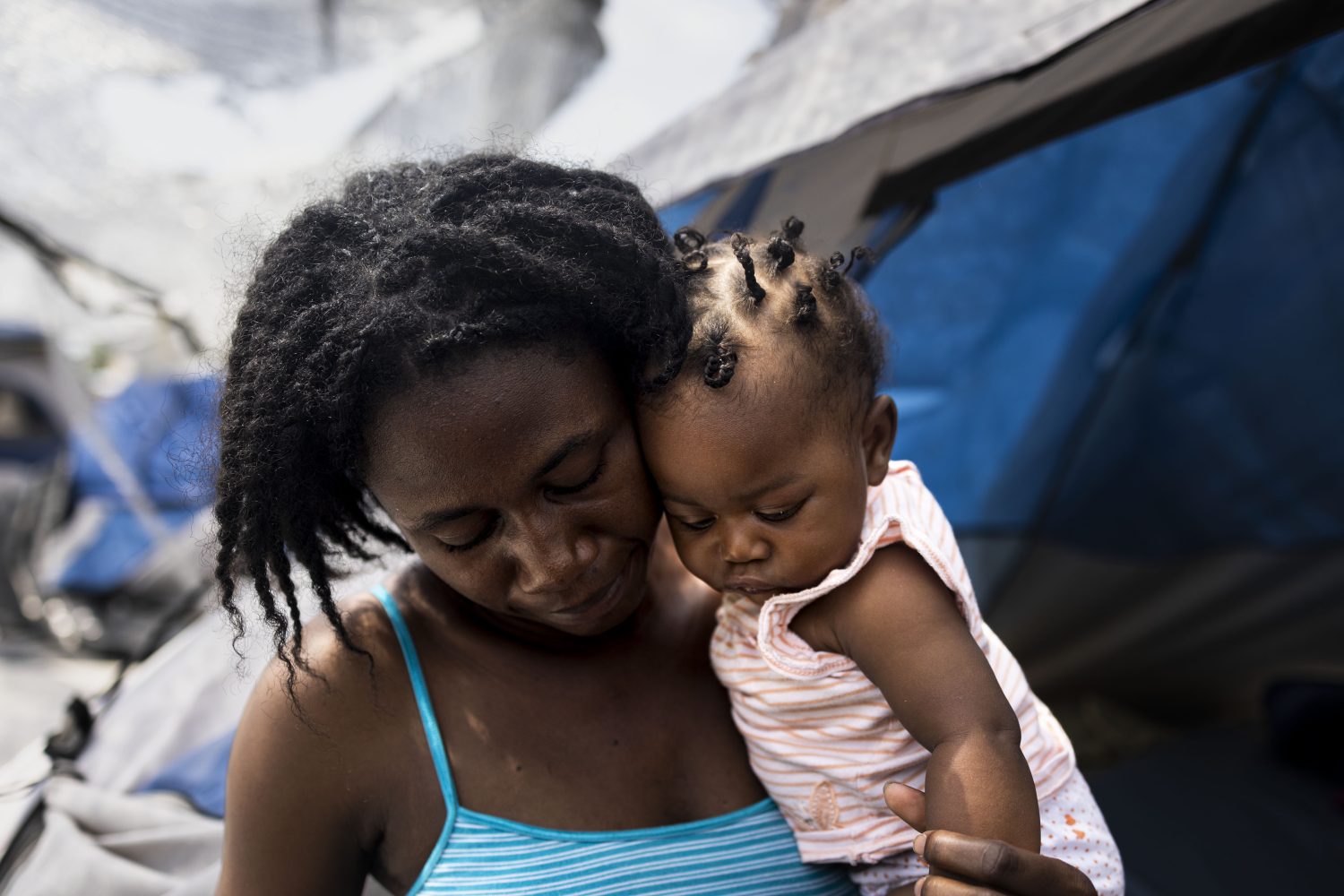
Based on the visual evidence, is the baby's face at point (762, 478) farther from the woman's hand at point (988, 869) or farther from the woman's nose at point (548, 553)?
the woman's hand at point (988, 869)

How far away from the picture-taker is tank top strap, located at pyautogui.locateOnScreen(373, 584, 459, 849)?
105 centimetres

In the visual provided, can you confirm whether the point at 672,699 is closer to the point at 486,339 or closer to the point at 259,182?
the point at 486,339

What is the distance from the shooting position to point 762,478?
1005mm

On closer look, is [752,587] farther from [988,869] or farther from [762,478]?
[988,869]

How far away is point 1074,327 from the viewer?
2338 millimetres

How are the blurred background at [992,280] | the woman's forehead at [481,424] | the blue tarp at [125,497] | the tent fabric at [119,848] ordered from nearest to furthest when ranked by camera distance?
the woman's forehead at [481,424]
the tent fabric at [119,848]
the blurred background at [992,280]
the blue tarp at [125,497]

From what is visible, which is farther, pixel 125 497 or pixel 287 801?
pixel 125 497

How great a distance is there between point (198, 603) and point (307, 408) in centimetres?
141

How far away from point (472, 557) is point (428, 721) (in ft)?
0.65

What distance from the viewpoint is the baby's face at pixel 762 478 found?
39.1 inches

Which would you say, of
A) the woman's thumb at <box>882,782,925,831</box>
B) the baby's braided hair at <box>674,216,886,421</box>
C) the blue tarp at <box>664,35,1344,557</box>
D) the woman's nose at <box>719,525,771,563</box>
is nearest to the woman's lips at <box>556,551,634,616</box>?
the woman's nose at <box>719,525,771,563</box>

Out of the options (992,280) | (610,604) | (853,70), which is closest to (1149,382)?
(992,280)

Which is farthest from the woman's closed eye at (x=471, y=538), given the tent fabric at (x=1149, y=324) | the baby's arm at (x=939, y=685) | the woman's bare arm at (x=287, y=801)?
the tent fabric at (x=1149, y=324)

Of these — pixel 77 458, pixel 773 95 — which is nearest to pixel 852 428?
pixel 773 95
